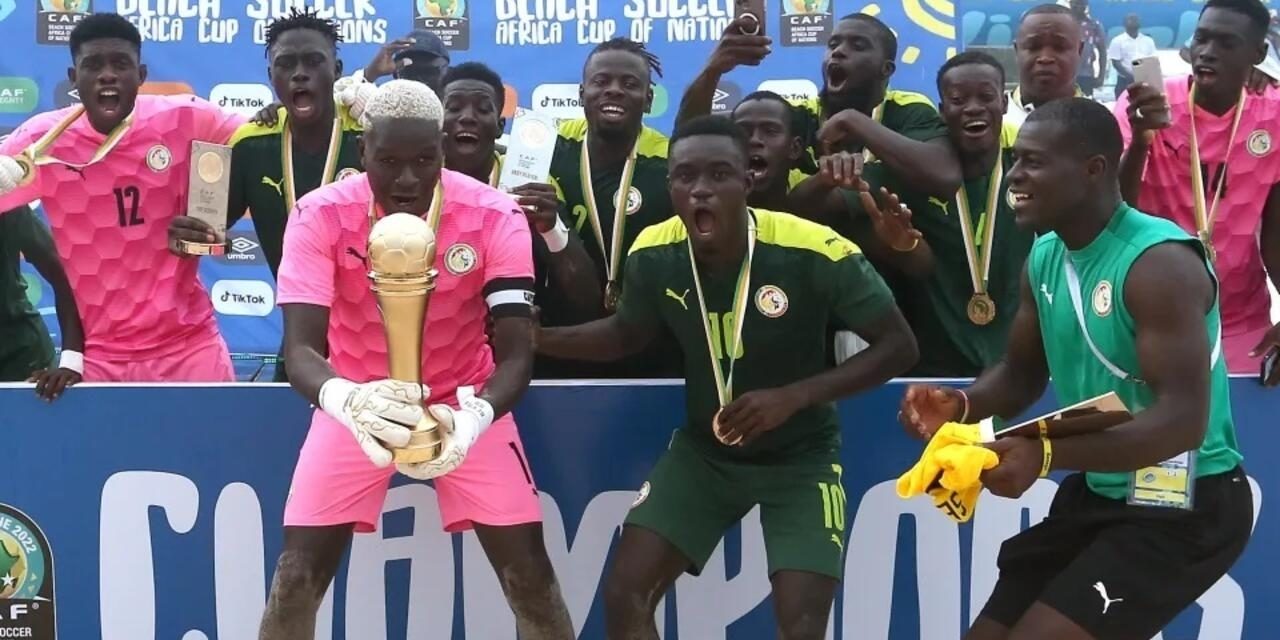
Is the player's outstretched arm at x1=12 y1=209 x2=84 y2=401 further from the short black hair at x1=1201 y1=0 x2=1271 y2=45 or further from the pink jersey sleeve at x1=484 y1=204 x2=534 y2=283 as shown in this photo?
the short black hair at x1=1201 y1=0 x2=1271 y2=45

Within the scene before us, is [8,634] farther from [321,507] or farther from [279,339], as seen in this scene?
[279,339]

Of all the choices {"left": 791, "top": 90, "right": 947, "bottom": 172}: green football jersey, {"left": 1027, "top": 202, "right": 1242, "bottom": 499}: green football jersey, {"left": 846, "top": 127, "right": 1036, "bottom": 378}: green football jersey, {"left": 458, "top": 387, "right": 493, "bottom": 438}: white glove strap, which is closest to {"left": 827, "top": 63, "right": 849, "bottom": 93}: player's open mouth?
{"left": 791, "top": 90, "right": 947, "bottom": 172}: green football jersey

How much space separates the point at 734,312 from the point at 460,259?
3.05ft

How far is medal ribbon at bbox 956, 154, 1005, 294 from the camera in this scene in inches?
203

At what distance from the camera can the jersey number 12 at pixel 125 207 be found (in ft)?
17.6

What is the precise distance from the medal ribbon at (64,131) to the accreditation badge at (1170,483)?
406 cm

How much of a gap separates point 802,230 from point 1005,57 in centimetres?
437

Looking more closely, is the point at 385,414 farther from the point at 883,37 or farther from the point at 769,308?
the point at 883,37

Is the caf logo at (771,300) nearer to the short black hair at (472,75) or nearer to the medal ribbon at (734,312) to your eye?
the medal ribbon at (734,312)

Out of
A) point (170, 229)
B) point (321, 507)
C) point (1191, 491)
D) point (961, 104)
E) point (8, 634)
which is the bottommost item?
point (8, 634)

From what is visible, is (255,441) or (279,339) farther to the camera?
(279,339)

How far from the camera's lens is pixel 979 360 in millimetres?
5184

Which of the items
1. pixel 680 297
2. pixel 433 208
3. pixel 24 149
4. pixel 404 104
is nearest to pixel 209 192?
pixel 24 149

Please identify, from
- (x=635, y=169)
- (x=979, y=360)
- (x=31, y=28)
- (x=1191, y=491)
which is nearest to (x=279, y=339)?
(x=31, y=28)
